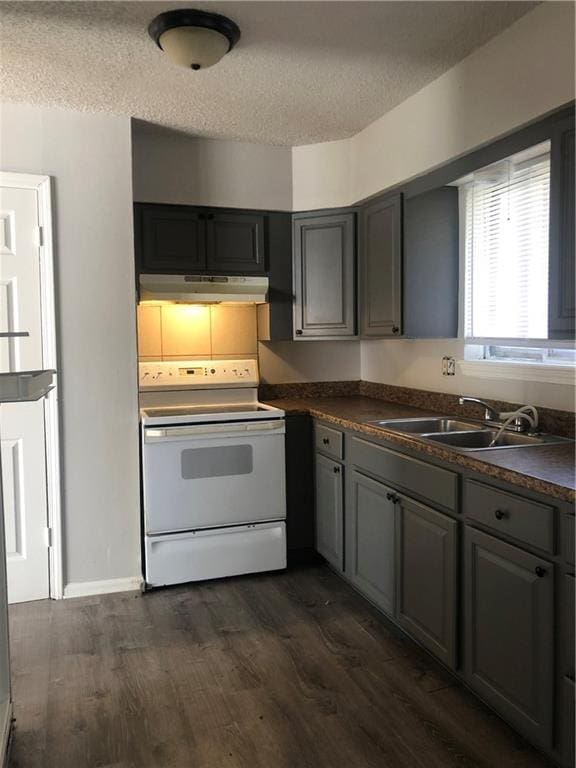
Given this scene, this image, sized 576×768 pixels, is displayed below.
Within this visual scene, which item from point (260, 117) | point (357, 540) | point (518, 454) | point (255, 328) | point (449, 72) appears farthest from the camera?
point (255, 328)

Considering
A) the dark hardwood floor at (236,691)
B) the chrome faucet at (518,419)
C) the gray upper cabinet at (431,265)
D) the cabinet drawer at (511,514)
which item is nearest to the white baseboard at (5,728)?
the dark hardwood floor at (236,691)

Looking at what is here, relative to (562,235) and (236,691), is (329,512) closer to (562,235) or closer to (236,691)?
(236,691)

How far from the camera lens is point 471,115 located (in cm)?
249

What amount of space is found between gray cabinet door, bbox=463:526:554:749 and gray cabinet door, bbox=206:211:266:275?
2.12 meters

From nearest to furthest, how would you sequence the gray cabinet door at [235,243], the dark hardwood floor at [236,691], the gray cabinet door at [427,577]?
1. the dark hardwood floor at [236,691]
2. the gray cabinet door at [427,577]
3. the gray cabinet door at [235,243]

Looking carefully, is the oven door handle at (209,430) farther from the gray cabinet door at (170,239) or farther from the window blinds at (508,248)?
the window blinds at (508,248)

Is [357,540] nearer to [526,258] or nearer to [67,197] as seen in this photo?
[526,258]

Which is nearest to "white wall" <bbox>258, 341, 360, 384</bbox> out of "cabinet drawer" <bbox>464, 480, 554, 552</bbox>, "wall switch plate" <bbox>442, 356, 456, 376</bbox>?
"wall switch plate" <bbox>442, 356, 456, 376</bbox>

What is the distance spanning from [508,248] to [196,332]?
1.82 metres

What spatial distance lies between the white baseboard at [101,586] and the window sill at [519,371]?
1.99 meters

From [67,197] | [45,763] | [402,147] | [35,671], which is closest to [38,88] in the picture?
[67,197]

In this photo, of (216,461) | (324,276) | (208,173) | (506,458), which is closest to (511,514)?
(506,458)

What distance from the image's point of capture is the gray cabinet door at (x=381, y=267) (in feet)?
10.3

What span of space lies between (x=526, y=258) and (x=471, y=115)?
2.17ft
